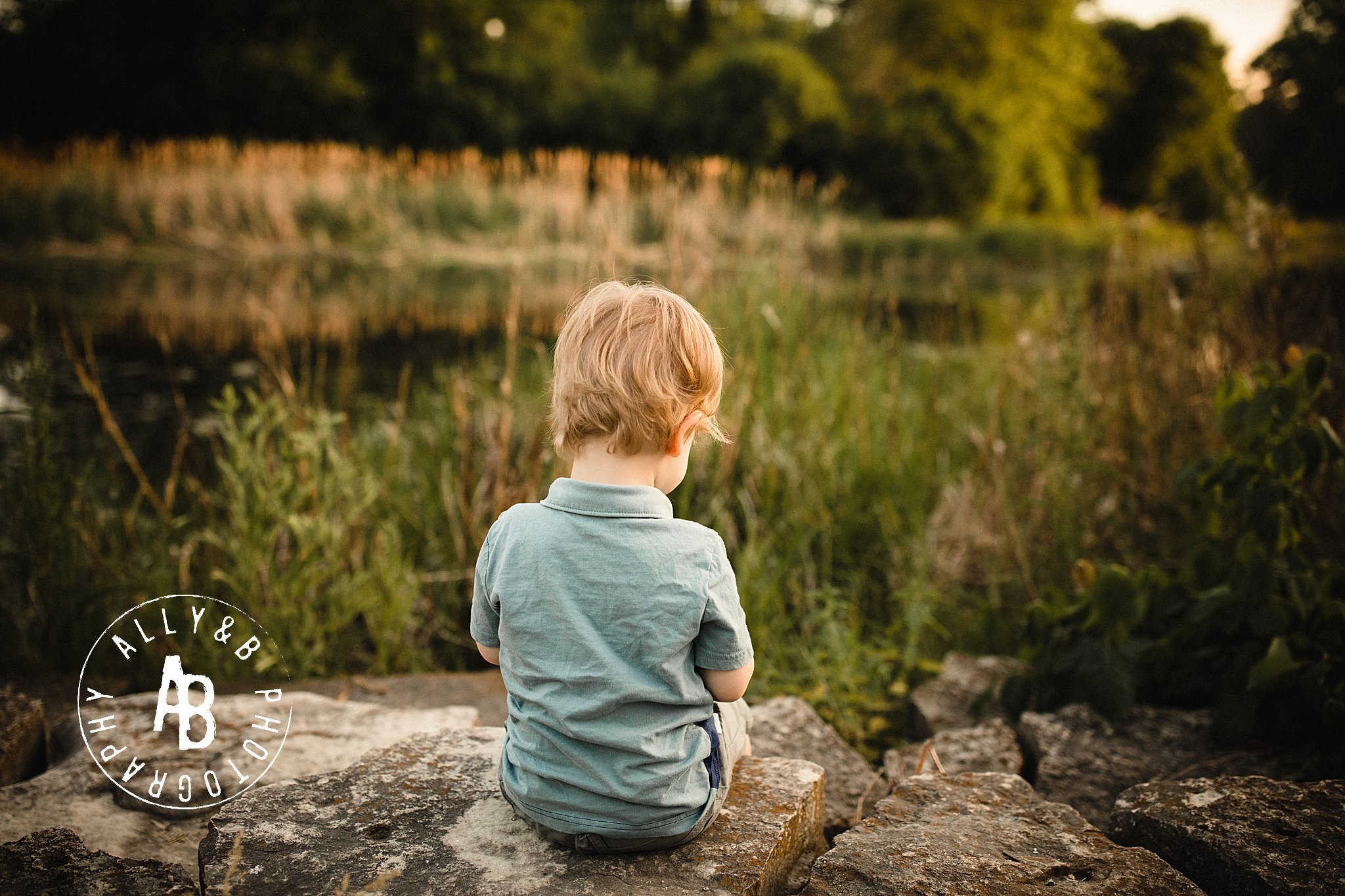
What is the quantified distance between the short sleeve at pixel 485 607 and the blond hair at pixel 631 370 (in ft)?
0.72

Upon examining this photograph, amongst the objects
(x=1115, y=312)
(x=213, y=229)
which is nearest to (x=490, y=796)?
(x=1115, y=312)

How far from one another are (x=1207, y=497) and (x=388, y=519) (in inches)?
95.3

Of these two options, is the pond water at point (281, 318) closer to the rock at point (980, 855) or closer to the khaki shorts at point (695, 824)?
the khaki shorts at point (695, 824)

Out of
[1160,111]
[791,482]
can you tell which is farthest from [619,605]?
[1160,111]

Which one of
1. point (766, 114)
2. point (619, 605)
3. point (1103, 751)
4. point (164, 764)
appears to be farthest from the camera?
point (766, 114)

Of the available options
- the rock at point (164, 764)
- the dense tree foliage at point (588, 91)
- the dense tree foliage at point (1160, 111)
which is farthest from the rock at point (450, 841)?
the dense tree foliage at point (1160, 111)

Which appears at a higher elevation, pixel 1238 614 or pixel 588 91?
pixel 588 91

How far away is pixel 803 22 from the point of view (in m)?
Result: 31.3

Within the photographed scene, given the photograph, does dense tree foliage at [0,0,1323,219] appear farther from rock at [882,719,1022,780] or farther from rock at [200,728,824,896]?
rock at [200,728,824,896]

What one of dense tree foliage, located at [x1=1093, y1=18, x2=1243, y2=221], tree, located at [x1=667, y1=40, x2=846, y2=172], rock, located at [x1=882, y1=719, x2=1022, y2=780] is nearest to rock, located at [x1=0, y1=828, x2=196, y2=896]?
rock, located at [x1=882, y1=719, x2=1022, y2=780]

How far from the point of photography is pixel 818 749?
2.07 metres

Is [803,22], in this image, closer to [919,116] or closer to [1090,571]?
[919,116]

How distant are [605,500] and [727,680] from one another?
1.08 feet

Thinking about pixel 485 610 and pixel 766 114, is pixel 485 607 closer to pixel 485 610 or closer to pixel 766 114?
pixel 485 610
